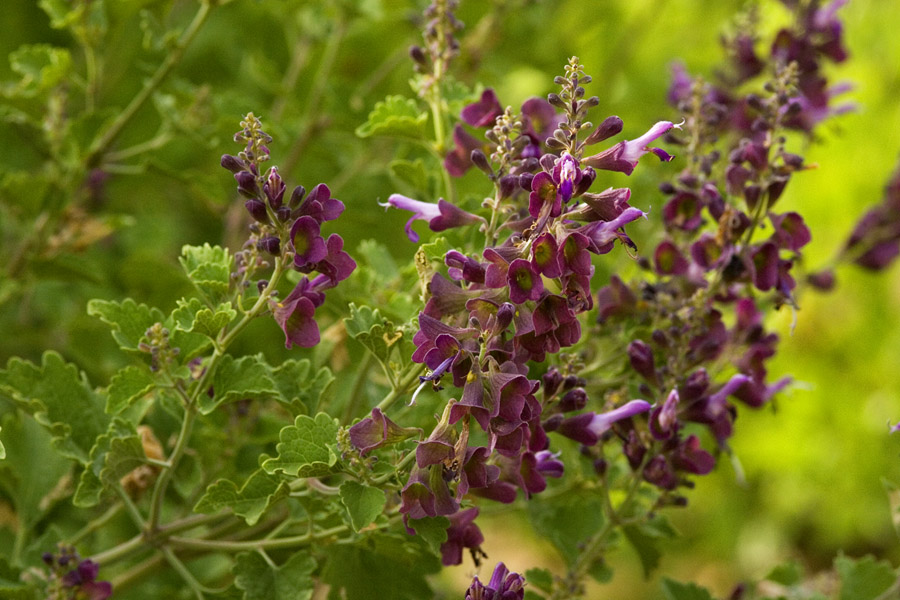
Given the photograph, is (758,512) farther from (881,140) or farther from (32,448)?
(32,448)

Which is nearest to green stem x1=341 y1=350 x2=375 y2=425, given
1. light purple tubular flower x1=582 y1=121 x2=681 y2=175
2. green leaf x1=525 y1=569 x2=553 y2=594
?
green leaf x1=525 y1=569 x2=553 y2=594

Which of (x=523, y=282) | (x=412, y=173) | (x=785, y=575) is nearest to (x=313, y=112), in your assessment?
(x=412, y=173)

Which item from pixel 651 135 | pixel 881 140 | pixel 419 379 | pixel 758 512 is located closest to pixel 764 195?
pixel 651 135

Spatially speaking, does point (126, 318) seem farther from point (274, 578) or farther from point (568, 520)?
point (568, 520)

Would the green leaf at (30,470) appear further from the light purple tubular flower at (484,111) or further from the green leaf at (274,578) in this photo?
the light purple tubular flower at (484,111)

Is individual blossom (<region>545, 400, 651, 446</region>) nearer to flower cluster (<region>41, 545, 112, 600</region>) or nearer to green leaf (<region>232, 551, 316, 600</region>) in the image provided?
green leaf (<region>232, 551, 316, 600</region>)
